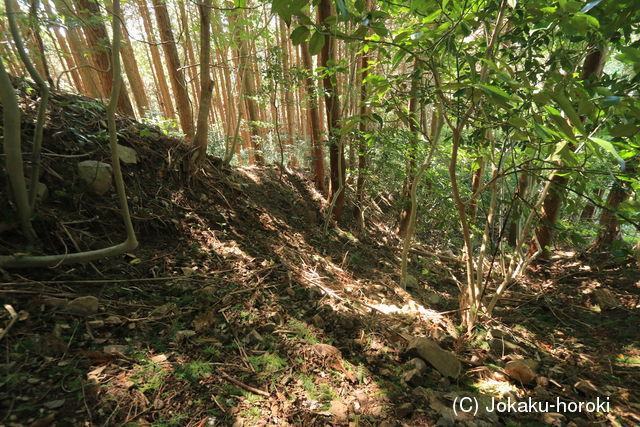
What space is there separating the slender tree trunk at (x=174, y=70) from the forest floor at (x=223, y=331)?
1416mm

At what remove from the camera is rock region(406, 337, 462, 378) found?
1697 millimetres

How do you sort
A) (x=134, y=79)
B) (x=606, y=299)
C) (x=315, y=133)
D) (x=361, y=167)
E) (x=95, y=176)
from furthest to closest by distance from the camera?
(x=134, y=79) → (x=315, y=133) → (x=361, y=167) → (x=606, y=299) → (x=95, y=176)

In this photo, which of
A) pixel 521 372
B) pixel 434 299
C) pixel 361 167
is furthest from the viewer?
pixel 361 167

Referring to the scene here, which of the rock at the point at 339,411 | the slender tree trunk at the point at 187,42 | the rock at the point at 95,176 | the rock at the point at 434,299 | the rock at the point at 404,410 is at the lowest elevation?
the rock at the point at 434,299

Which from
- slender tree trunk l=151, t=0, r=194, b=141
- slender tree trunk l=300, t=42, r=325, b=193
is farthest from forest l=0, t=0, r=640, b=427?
slender tree trunk l=300, t=42, r=325, b=193

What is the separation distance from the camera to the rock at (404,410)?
1337 mm

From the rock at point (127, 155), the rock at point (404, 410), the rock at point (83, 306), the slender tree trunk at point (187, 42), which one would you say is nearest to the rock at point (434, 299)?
the rock at point (404, 410)

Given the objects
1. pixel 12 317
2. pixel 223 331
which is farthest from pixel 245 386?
pixel 12 317

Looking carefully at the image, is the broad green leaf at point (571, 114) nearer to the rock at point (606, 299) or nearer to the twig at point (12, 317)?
the twig at point (12, 317)

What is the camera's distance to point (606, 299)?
2.94m

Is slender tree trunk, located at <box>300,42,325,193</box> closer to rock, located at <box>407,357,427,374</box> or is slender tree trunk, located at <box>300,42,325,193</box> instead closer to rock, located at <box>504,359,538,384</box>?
rock, located at <box>407,357,427,374</box>

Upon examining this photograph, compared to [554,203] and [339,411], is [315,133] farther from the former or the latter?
[339,411]

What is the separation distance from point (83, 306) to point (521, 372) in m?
2.50

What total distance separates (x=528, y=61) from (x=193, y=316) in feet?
7.97
